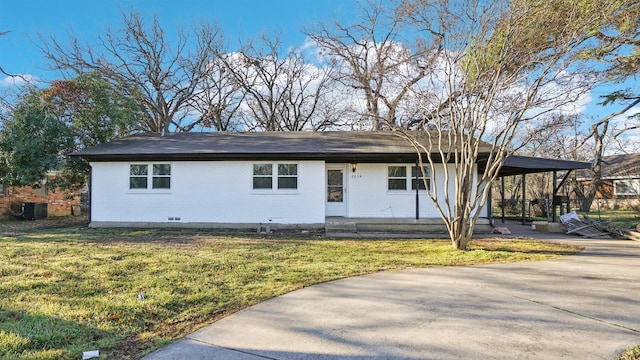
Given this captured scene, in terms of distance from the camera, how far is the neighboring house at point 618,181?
26125 mm

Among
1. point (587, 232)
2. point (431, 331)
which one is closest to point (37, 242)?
point (431, 331)

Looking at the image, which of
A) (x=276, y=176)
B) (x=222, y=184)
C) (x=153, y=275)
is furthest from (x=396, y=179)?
(x=153, y=275)

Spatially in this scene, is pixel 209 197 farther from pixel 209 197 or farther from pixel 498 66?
pixel 498 66

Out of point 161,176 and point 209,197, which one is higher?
point 161,176

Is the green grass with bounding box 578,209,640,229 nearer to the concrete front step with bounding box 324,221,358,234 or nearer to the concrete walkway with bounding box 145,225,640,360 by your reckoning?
the concrete front step with bounding box 324,221,358,234

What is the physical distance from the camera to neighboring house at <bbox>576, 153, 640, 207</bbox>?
85.7ft

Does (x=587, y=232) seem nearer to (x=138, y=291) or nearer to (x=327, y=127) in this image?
(x=138, y=291)

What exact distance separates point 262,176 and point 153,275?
22.8 ft

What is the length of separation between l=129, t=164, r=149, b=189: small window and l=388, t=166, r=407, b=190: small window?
346 inches

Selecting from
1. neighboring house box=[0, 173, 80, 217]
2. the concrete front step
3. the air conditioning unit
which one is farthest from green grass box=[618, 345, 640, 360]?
the air conditioning unit

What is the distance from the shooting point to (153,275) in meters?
5.54

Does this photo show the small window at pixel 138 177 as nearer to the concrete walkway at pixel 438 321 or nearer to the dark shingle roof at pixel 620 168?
the concrete walkway at pixel 438 321

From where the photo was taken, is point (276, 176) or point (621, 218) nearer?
point (276, 176)

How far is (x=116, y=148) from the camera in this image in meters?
12.6
